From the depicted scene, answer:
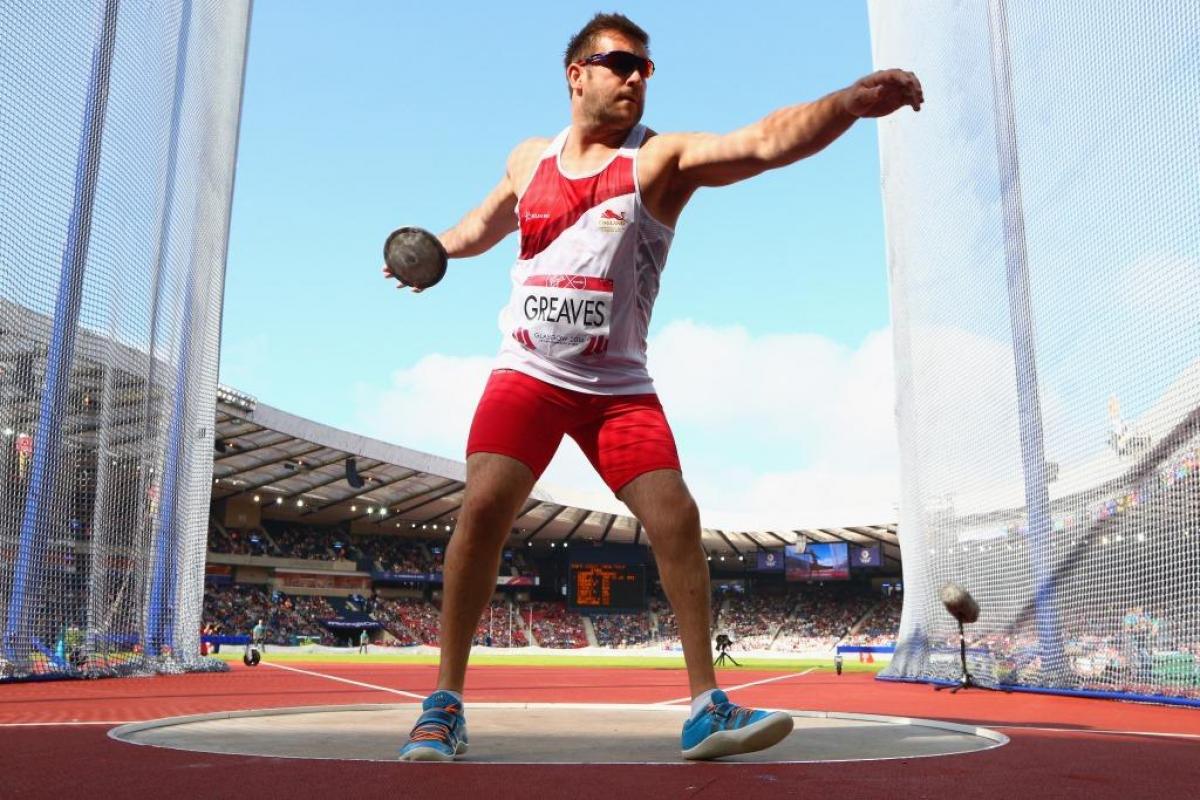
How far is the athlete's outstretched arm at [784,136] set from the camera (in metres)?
2.21

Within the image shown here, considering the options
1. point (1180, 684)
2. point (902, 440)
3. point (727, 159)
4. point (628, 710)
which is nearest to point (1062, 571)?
point (1180, 684)

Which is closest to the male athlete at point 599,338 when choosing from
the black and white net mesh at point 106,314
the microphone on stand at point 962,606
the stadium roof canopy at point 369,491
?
the black and white net mesh at point 106,314

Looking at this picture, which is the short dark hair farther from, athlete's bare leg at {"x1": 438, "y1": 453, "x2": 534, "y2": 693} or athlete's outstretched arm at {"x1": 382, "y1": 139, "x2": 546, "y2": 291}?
athlete's bare leg at {"x1": 438, "y1": 453, "x2": 534, "y2": 693}

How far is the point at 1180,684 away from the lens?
616 centimetres

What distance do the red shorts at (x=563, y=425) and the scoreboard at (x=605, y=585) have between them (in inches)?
1673

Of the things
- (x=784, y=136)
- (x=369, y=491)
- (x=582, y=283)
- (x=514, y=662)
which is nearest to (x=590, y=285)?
(x=582, y=283)

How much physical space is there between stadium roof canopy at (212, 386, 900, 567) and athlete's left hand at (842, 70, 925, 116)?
943 inches

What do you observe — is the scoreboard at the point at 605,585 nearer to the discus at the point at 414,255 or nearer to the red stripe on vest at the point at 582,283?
the discus at the point at 414,255

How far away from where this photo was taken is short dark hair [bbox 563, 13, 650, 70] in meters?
2.79

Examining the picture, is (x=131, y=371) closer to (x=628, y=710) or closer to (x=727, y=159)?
(x=628, y=710)

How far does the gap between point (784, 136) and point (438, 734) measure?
5.62 ft

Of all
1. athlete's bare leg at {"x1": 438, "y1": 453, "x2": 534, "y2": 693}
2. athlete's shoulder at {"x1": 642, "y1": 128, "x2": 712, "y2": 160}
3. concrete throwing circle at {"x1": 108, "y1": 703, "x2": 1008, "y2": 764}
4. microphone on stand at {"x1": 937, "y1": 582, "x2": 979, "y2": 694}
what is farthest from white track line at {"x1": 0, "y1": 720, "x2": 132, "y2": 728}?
microphone on stand at {"x1": 937, "y1": 582, "x2": 979, "y2": 694}

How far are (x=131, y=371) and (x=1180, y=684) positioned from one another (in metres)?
8.41

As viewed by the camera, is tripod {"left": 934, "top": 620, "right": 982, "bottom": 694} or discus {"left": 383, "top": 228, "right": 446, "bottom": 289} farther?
tripod {"left": 934, "top": 620, "right": 982, "bottom": 694}
